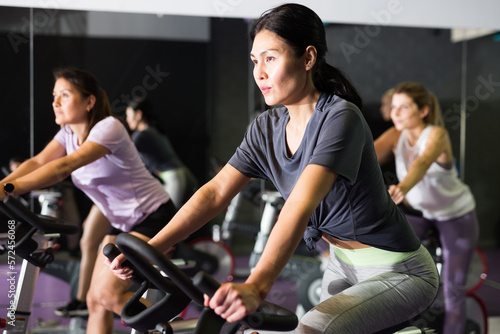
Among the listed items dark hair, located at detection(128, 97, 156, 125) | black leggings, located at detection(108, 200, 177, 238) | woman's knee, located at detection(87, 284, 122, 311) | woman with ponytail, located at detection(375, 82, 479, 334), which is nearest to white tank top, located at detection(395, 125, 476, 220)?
woman with ponytail, located at detection(375, 82, 479, 334)

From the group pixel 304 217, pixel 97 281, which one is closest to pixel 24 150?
pixel 97 281

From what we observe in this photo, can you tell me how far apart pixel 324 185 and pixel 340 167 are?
6cm

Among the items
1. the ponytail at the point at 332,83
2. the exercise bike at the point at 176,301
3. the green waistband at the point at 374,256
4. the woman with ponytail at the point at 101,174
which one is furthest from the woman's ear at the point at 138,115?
the exercise bike at the point at 176,301

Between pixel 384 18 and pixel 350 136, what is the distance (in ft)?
7.82

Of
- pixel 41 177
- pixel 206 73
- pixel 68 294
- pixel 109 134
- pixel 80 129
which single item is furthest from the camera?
pixel 206 73

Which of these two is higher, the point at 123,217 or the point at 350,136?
the point at 350,136

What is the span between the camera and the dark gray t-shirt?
130 cm

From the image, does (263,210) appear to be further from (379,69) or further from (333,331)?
(333,331)

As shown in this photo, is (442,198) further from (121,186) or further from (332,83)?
(332,83)

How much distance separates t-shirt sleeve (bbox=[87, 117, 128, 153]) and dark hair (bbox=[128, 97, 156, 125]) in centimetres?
118

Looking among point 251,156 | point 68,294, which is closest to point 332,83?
point 251,156

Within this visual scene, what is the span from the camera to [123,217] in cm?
258

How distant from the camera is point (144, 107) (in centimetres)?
372

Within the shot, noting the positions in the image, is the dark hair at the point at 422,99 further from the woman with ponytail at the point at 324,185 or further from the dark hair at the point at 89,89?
the woman with ponytail at the point at 324,185
